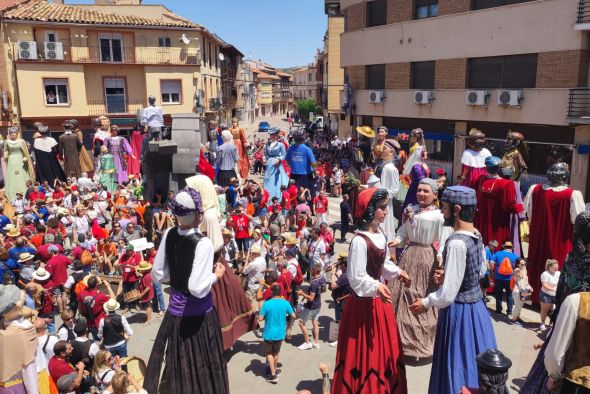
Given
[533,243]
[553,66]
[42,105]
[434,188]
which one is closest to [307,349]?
[434,188]

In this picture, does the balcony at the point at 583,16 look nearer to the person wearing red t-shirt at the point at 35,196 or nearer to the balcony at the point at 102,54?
the person wearing red t-shirt at the point at 35,196

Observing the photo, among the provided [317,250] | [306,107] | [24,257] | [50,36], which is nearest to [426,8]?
[317,250]

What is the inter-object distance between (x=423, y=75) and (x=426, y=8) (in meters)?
2.73

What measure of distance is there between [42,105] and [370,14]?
1884 centimetres

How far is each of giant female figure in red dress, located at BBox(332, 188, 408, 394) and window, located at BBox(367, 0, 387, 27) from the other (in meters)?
19.7

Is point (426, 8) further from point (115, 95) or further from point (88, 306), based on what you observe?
point (115, 95)

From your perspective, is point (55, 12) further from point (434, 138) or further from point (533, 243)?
point (533, 243)

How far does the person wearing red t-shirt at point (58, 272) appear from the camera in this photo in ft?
25.6

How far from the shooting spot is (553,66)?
15711 millimetres

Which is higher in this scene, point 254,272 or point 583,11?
point 583,11

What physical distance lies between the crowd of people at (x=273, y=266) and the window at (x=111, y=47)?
676 inches

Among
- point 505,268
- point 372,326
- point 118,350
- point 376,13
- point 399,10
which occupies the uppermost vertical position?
point 376,13

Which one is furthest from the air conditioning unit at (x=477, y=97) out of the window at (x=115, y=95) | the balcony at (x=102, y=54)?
the window at (x=115, y=95)

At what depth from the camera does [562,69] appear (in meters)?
15.4
